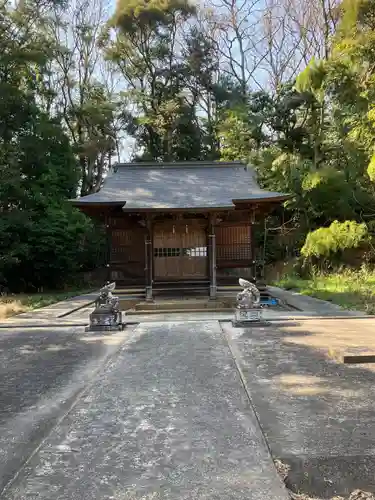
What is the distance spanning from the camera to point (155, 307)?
440 inches

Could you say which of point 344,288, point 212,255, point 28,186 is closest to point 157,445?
point 212,255

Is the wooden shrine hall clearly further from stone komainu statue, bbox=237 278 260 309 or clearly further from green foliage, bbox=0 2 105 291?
green foliage, bbox=0 2 105 291

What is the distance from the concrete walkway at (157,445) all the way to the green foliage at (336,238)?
1374cm

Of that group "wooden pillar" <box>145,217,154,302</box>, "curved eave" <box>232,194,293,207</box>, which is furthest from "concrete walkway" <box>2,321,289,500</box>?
"curved eave" <box>232,194,293,207</box>

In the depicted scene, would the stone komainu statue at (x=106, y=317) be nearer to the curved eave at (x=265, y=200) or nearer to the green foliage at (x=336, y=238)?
the curved eave at (x=265, y=200)

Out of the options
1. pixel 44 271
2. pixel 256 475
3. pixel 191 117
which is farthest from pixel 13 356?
pixel 191 117

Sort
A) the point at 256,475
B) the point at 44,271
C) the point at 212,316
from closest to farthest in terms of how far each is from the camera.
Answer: the point at 256,475, the point at 212,316, the point at 44,271

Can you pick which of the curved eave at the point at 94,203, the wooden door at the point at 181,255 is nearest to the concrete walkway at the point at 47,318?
the wooden door at the point at 181,255

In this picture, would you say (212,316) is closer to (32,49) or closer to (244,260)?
(244,260)

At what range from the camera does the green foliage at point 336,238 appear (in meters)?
17.2

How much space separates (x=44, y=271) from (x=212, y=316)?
12178 millimetres

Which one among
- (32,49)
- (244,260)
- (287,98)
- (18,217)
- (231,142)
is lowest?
(244,260)

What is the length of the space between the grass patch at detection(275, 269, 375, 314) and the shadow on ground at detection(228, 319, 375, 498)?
4155 mm

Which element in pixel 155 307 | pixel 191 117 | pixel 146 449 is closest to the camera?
pixel 146 449
